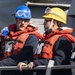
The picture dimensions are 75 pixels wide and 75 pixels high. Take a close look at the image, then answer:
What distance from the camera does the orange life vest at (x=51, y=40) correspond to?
5.06m

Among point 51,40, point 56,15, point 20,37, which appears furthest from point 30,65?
point 56,15

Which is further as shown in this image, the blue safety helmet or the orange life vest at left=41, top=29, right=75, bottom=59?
the blue safety helmet

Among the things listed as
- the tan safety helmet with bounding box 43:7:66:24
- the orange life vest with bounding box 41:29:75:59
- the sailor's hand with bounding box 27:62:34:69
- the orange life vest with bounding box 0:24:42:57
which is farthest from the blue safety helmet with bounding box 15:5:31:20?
the sailor's hand with bounding box 27:62:34:69

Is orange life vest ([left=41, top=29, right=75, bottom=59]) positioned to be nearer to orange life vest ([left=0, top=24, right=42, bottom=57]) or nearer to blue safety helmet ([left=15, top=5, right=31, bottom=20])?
orange life vest ([left=0, top=24, right=42, bottom=57])

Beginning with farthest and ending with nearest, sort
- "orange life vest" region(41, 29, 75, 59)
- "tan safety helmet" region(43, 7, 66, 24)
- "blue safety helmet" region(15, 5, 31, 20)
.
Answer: "blue safety helmet" region(15, 5, 31, 20), "tan safety helmet" region(43, 7, 66, 24), "orange life vest" region(41, 29, 75, 59)

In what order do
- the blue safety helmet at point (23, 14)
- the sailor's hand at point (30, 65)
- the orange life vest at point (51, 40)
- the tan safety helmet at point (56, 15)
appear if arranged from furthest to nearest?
the blue safety helmet at point (23, 14)
the tan safety helmet at point (56, 15)
the orange life vest at point (51, 40)
the sailor's hand at point (30, 65)

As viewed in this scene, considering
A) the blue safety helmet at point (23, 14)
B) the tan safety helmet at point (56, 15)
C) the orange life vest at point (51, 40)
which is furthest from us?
the blue safety helmet at point (23, 14)

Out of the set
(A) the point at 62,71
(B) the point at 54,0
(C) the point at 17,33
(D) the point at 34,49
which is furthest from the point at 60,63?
(B) the point at 54,0

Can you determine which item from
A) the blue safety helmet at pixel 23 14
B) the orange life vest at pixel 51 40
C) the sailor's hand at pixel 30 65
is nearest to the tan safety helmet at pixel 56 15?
the orange life vest at pixel 51 40

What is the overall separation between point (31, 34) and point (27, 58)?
317mm

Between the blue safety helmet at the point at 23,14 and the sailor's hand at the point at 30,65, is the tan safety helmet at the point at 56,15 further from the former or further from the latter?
the sailor's hand at the point at 30,65

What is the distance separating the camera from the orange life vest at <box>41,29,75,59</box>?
5059 millimetres

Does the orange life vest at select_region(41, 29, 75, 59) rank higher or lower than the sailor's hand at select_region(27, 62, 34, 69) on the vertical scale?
higher

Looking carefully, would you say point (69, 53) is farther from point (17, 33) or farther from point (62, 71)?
point (17, 33)
